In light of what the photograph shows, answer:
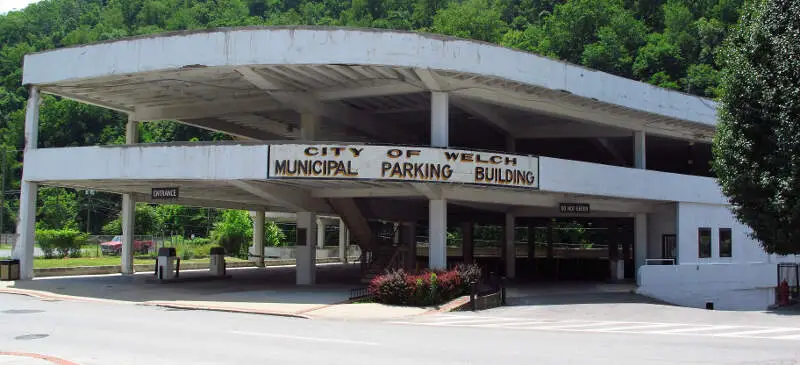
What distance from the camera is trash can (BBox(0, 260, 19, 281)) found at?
27.2 m

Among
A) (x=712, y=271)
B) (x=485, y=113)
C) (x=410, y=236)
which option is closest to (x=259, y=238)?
(x=410, y=236)

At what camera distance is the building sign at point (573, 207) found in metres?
29.5

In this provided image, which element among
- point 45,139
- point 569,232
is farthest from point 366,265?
A: point 45,139

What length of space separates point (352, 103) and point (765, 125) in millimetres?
15336

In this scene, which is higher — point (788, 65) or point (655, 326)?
point (788, 65)

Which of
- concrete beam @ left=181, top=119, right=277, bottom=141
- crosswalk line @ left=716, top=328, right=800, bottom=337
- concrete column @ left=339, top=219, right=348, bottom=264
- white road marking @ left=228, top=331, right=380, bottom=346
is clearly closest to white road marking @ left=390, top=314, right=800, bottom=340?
crosswalk line @ left=716, top=328, right=800, bottom=337

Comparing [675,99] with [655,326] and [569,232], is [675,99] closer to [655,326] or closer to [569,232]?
[655,326]

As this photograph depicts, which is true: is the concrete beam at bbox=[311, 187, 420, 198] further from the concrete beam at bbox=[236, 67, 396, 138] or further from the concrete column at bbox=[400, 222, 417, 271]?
the concrete column at bbox=[400, 222, 417, 271]

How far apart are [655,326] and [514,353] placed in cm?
721

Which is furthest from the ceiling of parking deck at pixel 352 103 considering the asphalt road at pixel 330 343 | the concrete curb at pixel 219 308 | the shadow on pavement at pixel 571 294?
the asphalt road at pixel 330 343

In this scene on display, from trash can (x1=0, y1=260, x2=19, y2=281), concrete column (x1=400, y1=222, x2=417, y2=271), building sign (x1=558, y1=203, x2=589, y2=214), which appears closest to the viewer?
trash can (x1=0, y1=260, x2=19, y2=281)

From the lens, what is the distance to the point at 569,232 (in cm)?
7725

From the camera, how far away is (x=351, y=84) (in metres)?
25.9

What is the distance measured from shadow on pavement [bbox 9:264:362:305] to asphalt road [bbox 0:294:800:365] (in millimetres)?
5037
